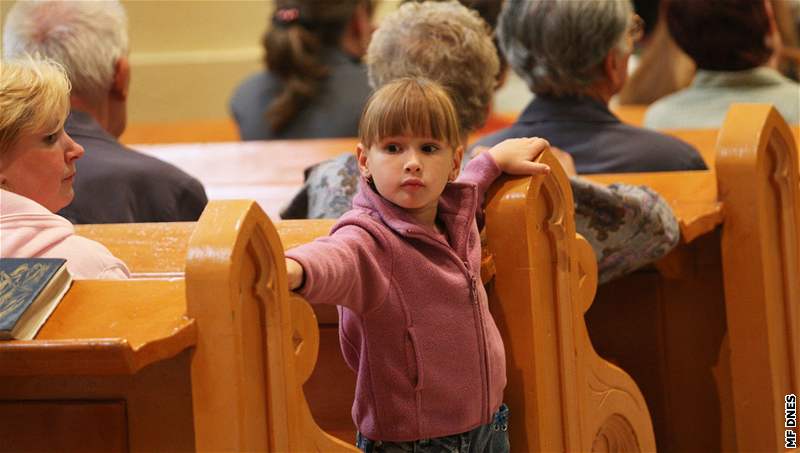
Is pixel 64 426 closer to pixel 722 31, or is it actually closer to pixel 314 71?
pixel 722 31

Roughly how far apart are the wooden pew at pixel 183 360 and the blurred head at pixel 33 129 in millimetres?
318

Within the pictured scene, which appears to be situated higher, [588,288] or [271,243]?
[271,243]

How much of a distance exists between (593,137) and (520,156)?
1.00m

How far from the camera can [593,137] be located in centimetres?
353

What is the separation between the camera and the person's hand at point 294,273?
212cm

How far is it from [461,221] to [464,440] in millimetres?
358

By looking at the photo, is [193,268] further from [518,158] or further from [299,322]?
[518,158]

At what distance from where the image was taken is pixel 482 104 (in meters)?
3.04

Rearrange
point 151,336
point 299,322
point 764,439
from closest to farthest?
point 151,336 → point 299,322 → point 764,439

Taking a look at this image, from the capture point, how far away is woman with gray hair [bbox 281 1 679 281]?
296cm

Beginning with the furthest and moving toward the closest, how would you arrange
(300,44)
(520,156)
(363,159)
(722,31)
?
(300,44)
(722,31)
(520,156)
(363,159)

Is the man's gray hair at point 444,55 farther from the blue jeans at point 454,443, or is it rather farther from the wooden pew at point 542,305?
the blue jeans at point 454,443

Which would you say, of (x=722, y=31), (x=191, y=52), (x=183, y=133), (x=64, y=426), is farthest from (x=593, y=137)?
(x=191, y=52)

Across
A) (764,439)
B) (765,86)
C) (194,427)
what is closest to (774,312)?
(764,439)
